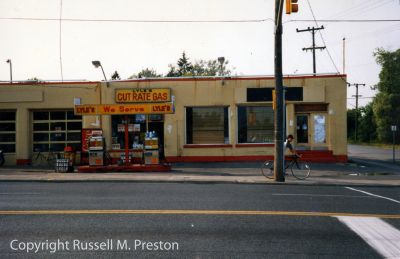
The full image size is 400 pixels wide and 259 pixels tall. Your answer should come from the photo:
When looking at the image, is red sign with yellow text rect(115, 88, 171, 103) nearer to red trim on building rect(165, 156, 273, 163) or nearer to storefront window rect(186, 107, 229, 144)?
storefront window rect(186, 107, 229, 144)

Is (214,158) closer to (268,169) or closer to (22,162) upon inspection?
(268,169)

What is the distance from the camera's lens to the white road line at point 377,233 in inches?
251

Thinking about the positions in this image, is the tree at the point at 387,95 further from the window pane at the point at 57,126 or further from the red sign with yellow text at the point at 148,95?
the window pane at the point at 57,126

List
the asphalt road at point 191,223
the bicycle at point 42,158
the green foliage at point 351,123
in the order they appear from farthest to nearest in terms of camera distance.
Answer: the green foliage at point 351,123 < the bicycle at point 42,158 < the asphalt road at point 191,223

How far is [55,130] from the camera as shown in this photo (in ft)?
80.7

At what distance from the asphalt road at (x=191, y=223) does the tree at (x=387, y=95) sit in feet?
179

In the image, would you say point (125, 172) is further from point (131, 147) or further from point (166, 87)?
point (166, 87)

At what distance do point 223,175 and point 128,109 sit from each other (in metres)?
5.40

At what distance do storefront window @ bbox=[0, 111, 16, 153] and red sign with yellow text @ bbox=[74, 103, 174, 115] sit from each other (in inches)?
259

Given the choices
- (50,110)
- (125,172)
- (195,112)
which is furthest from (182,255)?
(50,110)

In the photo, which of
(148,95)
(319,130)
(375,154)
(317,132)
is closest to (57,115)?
(148,95)

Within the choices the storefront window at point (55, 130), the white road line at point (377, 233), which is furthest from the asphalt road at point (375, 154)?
the white road line at point (377, 233)

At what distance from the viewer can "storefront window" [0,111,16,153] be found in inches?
961

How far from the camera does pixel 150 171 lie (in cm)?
1970
